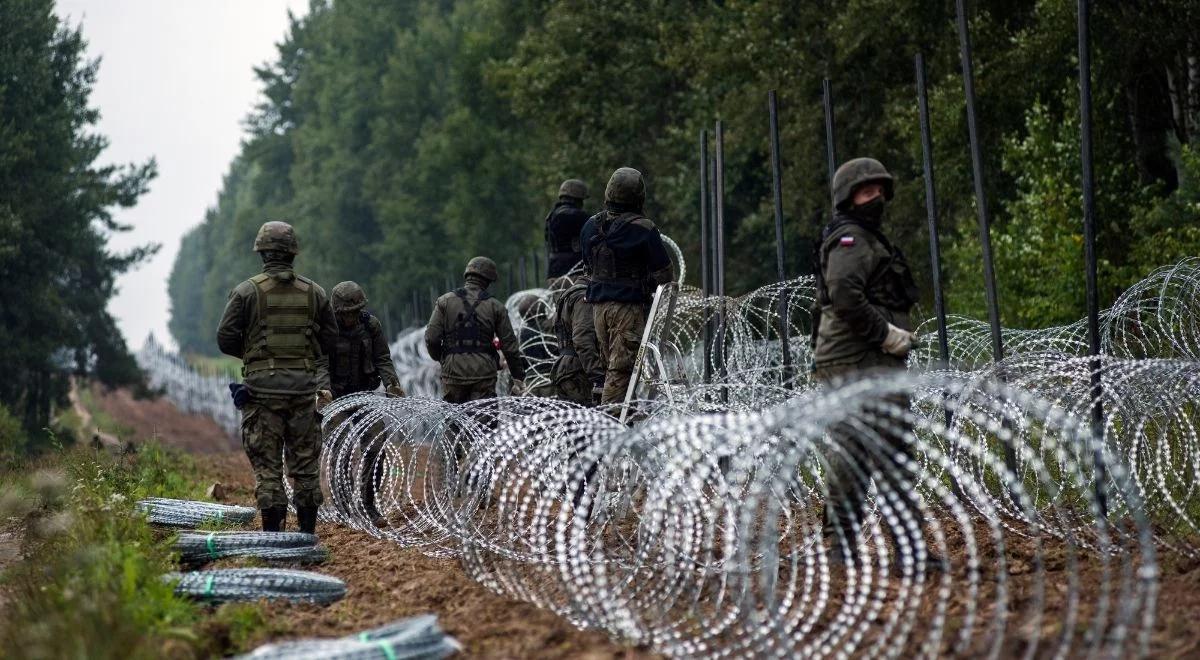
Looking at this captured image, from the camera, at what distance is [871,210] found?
6.79m

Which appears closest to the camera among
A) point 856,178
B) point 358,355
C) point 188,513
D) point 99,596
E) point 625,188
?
point 99,596

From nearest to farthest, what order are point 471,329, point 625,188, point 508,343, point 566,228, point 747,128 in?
point 625,188 → point 508,343 → point 471,329 → point 566,228 → point 747,128

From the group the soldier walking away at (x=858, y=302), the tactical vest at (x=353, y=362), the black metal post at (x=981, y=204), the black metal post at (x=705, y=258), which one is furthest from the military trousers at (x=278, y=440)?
the black metal post at (x=981, y=204)

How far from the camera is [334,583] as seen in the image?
281 inches

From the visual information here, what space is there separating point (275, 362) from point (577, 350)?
2.29 metres

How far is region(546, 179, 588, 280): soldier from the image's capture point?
39.6 feet

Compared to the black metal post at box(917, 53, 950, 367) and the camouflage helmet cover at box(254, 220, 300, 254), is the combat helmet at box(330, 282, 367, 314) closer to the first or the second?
the camouflage helmet cover at box(254, 220, 300, 254)

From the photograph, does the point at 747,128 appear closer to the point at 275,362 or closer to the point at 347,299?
the point at 347,299

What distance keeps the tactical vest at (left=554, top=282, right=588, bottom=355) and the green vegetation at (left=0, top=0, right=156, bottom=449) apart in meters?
16.4

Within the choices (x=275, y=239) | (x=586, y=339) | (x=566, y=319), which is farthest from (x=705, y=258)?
(x=275, y=239)

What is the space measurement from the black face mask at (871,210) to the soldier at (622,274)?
2834 mm

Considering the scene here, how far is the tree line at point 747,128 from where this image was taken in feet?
56.3

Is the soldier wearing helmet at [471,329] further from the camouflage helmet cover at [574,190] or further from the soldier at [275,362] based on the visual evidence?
the soldier at [275,362]

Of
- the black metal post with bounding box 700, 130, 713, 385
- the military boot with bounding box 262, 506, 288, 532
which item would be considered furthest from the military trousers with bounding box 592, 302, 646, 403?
A: the military boot with bounding box 262, 506, 288, 532
